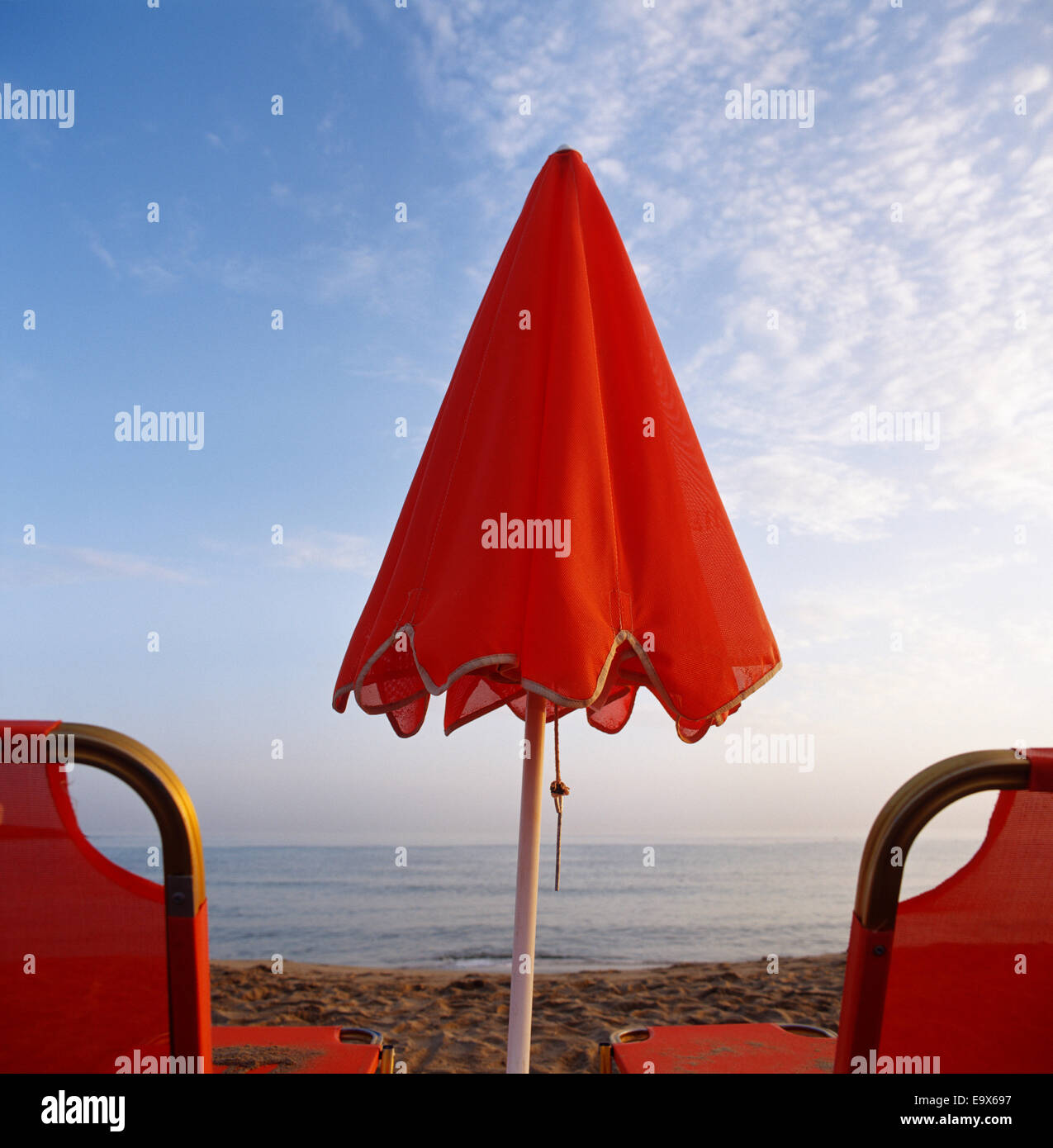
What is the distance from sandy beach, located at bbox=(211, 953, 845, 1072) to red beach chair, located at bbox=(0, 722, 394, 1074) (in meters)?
3.24

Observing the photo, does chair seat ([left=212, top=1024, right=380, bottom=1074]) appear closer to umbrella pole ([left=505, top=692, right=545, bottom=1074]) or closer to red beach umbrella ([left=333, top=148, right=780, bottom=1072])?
umbrella pole ([left=505, top=692, right=545, bottom=1074])

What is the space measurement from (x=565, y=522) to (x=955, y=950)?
2.81 feet

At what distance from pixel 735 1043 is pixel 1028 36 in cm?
771

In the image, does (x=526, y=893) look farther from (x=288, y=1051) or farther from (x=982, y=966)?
(x=288, y=1051)

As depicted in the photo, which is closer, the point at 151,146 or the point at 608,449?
the point at 608,449

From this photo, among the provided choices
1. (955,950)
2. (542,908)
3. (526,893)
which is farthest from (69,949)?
(542,908)

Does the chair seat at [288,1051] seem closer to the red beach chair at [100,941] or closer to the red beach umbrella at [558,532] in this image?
the red beach umbrella at [558,532]

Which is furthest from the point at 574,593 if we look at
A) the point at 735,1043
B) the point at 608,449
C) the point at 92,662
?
the point at 92,662

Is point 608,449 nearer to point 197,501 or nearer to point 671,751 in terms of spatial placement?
point 197,501

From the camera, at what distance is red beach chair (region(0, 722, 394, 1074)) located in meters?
0.95

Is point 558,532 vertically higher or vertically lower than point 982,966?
higher

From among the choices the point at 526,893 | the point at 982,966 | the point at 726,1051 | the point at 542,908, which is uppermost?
the point at 982,966

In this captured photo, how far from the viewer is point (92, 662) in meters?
12.1

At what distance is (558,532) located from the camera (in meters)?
1.31
